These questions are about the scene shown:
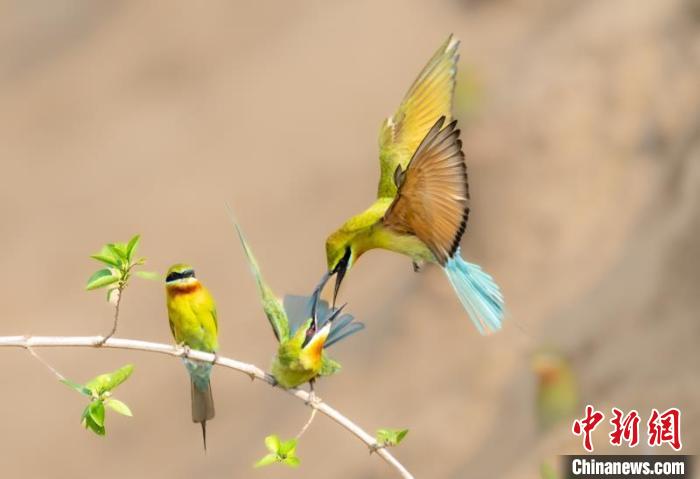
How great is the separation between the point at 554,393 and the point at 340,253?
12.2 feet

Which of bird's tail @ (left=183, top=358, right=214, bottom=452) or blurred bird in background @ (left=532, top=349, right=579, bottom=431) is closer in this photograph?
bird's tail @ (left=183, top=358, right=214, bottom=452)

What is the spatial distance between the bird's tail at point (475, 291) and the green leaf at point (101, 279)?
470 mm

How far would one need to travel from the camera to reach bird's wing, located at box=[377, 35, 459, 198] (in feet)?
6.41

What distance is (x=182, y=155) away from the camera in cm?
→ 856

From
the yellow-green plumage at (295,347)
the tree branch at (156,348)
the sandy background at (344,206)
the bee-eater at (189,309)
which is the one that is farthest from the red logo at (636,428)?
the tree branch at (156,348)

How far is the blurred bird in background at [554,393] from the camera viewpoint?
201 inches

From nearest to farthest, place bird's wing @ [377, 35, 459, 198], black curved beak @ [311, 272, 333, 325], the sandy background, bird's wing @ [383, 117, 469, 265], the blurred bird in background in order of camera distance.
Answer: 1. bird's wing @ [383, 117, 469, 265]
2. black curved beak @ [311, 272, 333, 325]
3. bird's wing @ [377, 35, 459, 198]
4. the blurred bird in background
5. the sandy background

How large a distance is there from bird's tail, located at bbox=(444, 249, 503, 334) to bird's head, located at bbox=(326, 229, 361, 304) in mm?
220

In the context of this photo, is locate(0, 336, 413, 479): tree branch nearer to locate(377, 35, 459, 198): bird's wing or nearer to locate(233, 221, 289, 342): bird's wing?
locate(233, 221, 289, 342): bird's wing

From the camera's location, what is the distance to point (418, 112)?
2088 millimetres

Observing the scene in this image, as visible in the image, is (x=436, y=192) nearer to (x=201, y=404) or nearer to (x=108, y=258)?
(x=108, y=258)

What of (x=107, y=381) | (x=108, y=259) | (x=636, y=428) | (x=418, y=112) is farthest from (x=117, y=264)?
(x=636, y=428)

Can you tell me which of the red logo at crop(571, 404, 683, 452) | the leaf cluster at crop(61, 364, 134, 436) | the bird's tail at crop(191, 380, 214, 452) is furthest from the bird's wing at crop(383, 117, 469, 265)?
the red logo at crop(571, 404, 683, 452)

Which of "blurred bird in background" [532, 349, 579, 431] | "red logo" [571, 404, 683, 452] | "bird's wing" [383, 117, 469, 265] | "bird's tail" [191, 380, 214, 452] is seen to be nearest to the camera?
"bird's wing" [383, 117, 469, 265]
